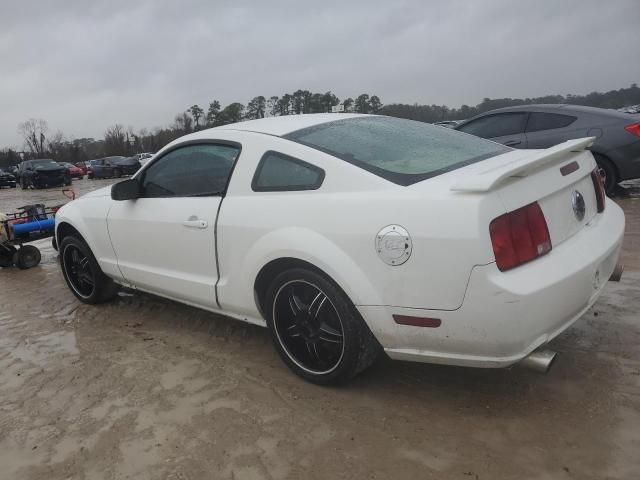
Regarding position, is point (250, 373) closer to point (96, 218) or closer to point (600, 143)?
point (96, 218)

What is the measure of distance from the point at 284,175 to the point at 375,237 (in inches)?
30.1

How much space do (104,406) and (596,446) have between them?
243 cm

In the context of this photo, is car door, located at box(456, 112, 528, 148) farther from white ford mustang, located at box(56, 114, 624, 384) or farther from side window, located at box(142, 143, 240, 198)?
side window, located at box(142, 143, 240, 198)

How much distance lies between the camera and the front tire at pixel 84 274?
441 centimetres

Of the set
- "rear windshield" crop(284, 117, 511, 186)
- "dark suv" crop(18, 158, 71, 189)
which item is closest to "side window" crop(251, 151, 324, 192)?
"rear windshield" crop(284, 117, 511, 186)

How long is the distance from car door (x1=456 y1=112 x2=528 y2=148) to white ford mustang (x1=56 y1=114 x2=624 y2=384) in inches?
173

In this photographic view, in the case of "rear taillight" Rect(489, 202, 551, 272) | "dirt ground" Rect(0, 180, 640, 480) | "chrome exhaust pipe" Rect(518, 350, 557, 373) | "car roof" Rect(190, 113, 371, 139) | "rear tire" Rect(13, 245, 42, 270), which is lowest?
"dirt ground" Rect(0, 180, 640, 480)

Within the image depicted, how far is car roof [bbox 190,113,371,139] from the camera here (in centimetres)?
314

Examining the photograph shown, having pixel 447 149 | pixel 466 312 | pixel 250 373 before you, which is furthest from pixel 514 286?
pixel 250 373

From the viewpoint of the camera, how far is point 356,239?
2424 millimetres

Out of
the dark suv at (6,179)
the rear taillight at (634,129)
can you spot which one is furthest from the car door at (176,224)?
the dark suv at (6,179)

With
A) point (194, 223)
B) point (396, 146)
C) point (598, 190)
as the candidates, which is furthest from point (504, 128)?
point (194, 223)

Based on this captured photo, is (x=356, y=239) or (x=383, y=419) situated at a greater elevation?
(x=356, y=239)

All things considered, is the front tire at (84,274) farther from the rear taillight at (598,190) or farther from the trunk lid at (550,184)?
the rear taillight at (598,190)
